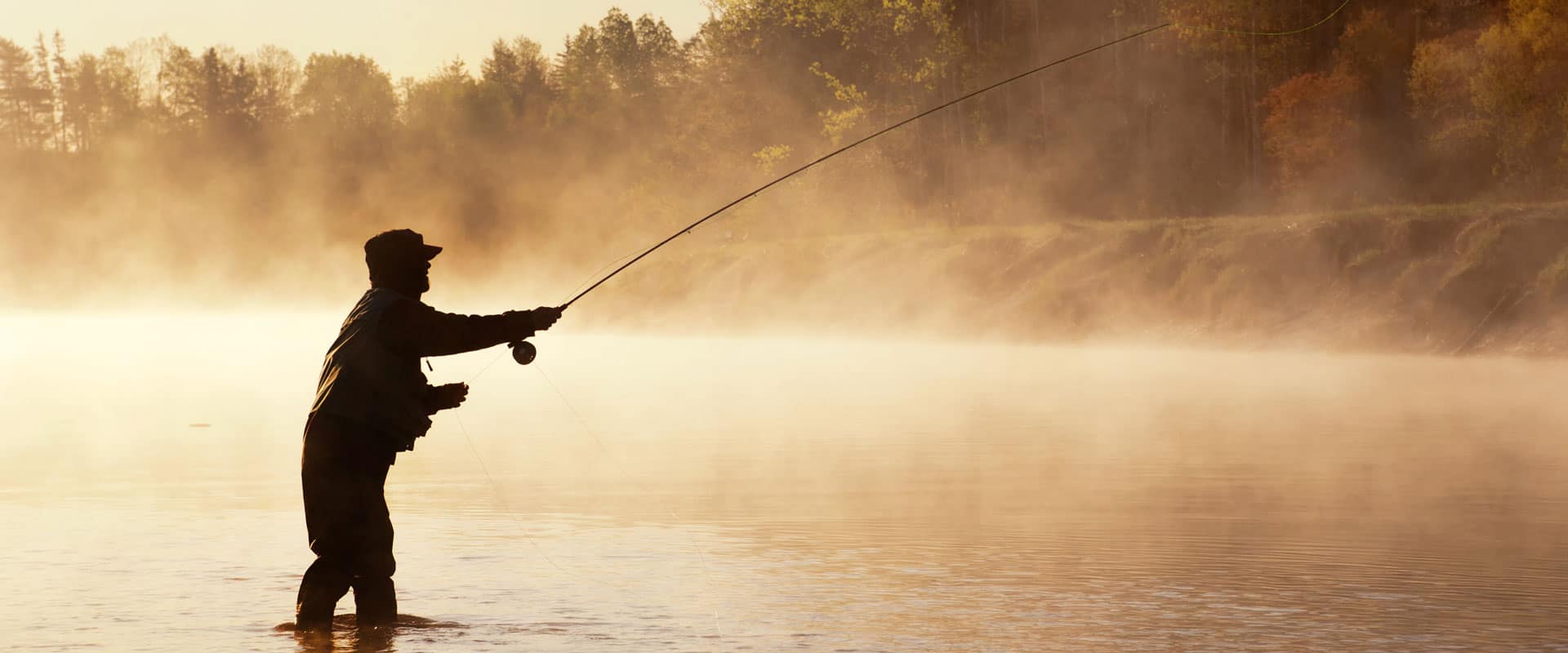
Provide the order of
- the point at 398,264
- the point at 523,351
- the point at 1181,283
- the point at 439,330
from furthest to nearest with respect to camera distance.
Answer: the point at 1181,283 < the point at 523,351 < the point at 398,264 < the point at 439,330

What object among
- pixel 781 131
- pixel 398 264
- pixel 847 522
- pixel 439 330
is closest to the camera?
pixel 439 330

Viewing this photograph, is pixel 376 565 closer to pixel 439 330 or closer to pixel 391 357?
pixel 391 357

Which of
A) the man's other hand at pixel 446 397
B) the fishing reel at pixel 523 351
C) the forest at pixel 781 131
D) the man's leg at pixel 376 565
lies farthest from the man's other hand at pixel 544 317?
the forest at pixel 781 131

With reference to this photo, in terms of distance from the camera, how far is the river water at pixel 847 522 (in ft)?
26.5

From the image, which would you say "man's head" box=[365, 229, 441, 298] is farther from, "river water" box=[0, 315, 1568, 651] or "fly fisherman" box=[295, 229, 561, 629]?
→ "river water" box=[0, 315, 1568, 651]

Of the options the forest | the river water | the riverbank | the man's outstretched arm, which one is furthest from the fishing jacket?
the forest

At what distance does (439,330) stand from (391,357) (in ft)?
0.79

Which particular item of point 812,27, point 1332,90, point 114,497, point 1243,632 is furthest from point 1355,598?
point 812,27

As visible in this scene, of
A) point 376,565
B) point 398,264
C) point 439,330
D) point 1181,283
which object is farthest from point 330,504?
point 1181,283

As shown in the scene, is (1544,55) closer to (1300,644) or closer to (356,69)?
(1300,644)

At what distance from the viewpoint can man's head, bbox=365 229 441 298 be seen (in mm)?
8055

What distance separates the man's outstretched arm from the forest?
105ft

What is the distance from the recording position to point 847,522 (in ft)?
37.1

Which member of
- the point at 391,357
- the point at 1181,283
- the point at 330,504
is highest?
the point at 1181,283
